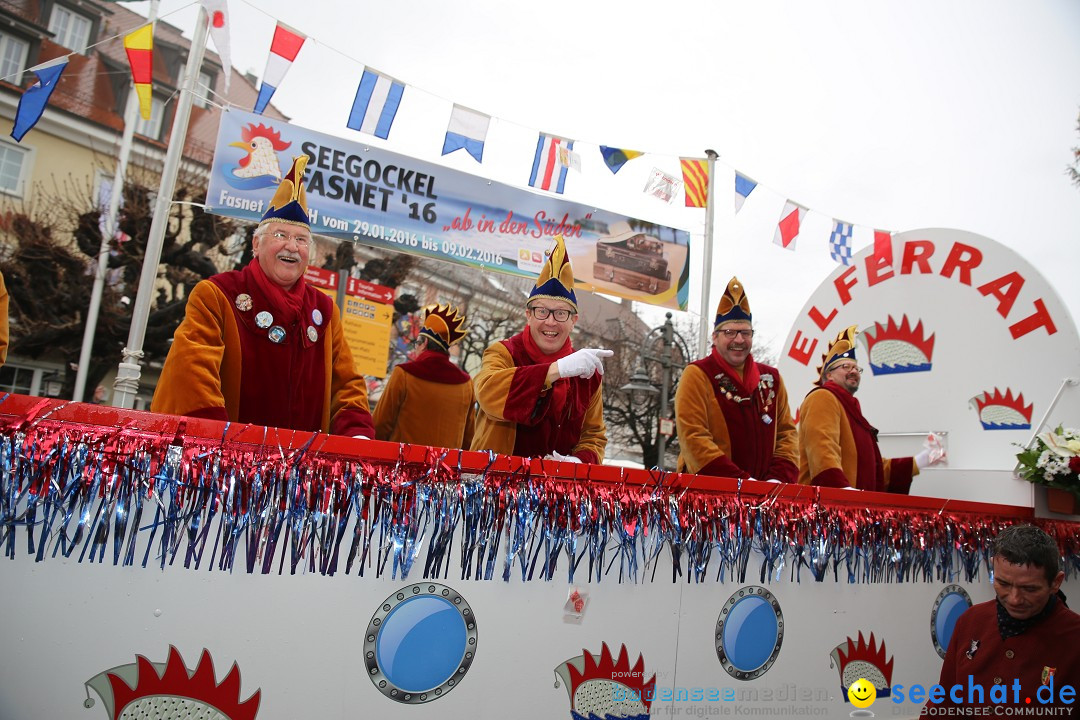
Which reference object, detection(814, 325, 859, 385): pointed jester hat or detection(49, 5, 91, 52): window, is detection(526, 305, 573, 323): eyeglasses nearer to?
detection(814, 325, 859, 385): pointed jester hat

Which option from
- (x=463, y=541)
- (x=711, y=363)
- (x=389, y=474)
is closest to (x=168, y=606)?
(x=389, y=474)

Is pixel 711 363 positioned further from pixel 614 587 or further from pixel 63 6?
pixel 63 6

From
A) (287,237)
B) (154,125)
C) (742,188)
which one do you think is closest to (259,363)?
(287,237)

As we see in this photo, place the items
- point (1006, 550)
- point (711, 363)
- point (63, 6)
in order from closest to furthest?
1. point (1006, 550)
2. point (711, 363)
3. point (63, 6)

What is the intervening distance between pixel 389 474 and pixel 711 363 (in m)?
2.45

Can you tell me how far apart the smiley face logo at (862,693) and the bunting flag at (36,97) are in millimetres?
6276

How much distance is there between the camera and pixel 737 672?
287 cm

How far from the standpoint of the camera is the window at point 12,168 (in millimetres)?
15039

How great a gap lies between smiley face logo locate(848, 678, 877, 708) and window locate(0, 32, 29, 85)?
808 inches

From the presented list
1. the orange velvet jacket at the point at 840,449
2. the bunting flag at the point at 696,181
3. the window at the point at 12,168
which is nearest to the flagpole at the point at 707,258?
the bunting flag at the point at 696,181

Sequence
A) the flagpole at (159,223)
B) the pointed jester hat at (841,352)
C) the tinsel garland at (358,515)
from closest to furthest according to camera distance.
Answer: the tinsel garland at (358,515) < the pointed jester hat at (841,352) < the flagpole at (159,223)

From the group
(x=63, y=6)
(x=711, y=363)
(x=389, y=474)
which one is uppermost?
(x=63, y=6)

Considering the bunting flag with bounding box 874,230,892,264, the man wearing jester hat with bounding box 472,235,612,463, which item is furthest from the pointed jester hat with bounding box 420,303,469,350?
the bunting flag with bounding box 874,230,892,264

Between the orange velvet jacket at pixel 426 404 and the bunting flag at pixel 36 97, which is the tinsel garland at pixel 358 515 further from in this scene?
the bunting flag at pixel 36 97
